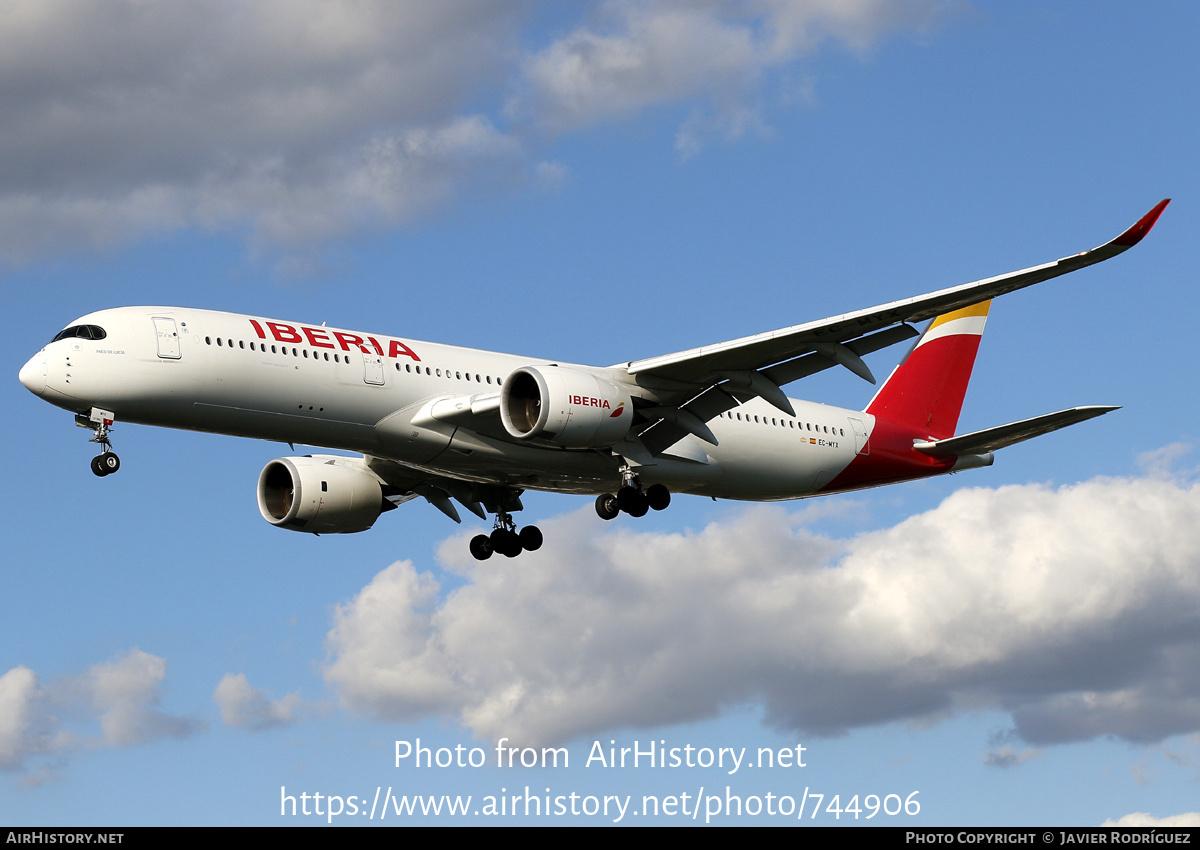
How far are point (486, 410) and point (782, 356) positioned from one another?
721 cm

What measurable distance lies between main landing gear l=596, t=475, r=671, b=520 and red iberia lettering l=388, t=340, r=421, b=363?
6.31m

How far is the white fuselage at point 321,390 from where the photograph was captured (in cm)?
3259

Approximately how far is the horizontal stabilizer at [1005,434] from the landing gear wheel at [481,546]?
516 inches

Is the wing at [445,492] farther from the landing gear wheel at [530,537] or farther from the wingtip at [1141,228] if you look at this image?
the wingtip at [1141,228]

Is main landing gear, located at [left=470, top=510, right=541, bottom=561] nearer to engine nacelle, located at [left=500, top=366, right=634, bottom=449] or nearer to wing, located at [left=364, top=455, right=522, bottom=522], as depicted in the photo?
wing, located at [left=364, top=455, right=522, bottom=522]

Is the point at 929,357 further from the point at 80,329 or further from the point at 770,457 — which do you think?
the point at 80,329

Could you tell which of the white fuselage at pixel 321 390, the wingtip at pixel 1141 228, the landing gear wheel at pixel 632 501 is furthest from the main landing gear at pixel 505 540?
the wingtip at pixel 1141 228

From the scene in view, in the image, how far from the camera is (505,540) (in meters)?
42.6

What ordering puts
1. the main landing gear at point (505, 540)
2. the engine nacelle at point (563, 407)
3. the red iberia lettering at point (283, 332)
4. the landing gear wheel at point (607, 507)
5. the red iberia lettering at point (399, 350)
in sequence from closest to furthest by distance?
the red iberia lettering at point (283, 332) < the engine nacelle at point (563, 407) < the red iberia lettering at point (399, 350) < the landing gear wheel at point (607, 507) < the main landing gear at point (505, 540)

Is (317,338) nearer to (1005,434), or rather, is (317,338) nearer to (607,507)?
(607,507)

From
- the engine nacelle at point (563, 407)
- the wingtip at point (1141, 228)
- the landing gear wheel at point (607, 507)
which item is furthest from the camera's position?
the landing gear wheel at point (607, 507)

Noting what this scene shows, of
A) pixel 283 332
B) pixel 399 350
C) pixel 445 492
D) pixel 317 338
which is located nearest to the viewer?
pixel 283 332

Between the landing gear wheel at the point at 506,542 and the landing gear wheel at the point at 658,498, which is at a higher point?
the landing gear wheel at the point at 506,542

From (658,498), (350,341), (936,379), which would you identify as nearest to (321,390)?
(350,341)
